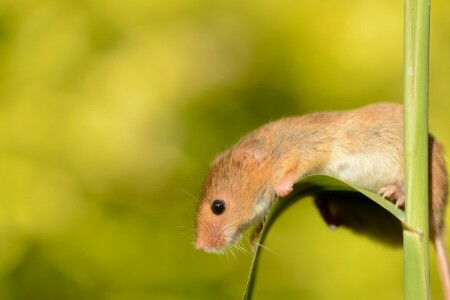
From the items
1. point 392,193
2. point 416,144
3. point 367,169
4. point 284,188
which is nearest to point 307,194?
point 284,188

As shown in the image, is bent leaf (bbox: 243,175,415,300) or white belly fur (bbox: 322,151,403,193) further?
white belly fur (bbox: 322,151,403,193)

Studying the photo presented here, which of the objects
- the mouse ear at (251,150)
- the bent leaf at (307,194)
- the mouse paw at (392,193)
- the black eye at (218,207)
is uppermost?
the mouse ear at (251,150)

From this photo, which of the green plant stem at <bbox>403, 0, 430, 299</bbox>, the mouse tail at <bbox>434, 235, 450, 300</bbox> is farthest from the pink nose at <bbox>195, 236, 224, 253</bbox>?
the green plant stem at <bbox>403, 0, 430, 299</bbox>

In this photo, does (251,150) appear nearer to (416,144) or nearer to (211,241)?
(211,241)

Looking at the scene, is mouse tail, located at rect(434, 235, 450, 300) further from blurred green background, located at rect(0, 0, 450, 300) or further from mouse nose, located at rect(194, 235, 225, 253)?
blurred green background, located at rect(0, 0, 450, 300)

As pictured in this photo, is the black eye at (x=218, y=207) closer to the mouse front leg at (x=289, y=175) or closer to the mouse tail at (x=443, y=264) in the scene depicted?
the mouse front leg at (x=289, y=175)

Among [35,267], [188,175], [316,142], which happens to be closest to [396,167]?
[316,142]

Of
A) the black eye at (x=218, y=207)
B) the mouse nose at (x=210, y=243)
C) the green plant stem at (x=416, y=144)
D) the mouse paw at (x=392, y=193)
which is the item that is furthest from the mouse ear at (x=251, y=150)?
the green plant stem at (x=416, y=144)
